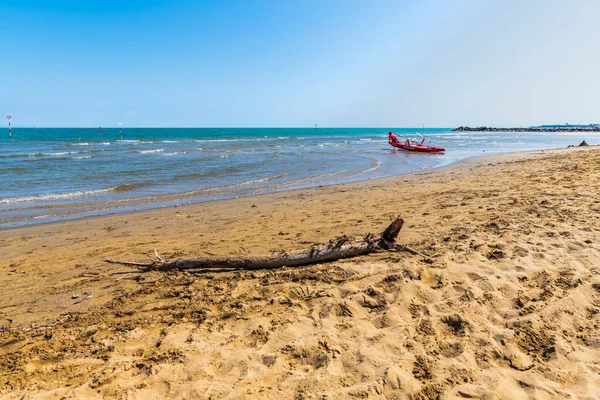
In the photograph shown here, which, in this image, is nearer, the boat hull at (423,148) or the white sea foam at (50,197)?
the white sea foam at (50,197)

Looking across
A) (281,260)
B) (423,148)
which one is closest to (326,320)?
(281,260)

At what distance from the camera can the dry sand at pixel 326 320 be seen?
9.01 feet

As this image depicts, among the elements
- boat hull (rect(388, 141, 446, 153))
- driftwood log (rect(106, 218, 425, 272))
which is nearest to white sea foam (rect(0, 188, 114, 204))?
driftwood log (rect(106, 218, 425, 272))

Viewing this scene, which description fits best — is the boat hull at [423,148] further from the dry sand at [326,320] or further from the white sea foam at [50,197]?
the white sea foam at [50,197]

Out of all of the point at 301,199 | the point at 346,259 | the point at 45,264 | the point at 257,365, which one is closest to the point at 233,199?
the point at 301,199

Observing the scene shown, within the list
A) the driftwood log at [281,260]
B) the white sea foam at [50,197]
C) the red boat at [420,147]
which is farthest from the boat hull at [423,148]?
the driftwood log at [281,260]

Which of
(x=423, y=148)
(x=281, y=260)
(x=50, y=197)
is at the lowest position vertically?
(x=50, y=197)

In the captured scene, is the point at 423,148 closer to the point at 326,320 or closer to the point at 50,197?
the point at 50,197

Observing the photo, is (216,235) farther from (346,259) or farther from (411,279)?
(411,279)

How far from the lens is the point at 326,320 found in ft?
11.6

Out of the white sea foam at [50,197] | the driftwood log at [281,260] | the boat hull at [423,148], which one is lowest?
the white sea foam at [50,197]

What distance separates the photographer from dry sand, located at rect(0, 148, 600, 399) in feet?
9.01

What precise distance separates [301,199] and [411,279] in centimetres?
707

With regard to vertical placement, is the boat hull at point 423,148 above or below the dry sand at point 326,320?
above
